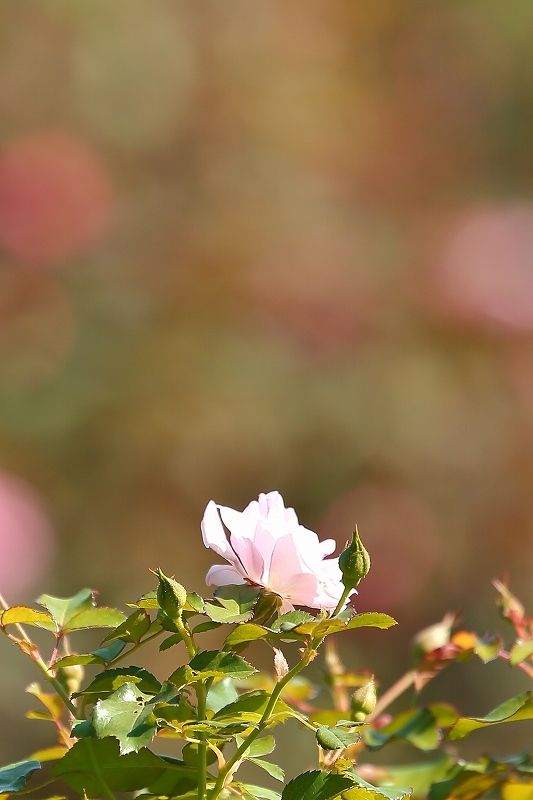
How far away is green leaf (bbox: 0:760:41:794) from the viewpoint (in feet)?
1.01

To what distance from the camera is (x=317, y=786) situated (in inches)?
11.9

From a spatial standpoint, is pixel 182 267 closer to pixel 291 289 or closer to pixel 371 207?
pixel 291 289

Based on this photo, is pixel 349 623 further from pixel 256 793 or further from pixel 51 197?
pixel 51 197

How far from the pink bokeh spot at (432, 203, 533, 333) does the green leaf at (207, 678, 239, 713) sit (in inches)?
62.0

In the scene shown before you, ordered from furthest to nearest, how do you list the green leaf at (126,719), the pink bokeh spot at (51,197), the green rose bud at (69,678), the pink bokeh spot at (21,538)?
1. the pink bokeh spot at (51,197)
2. the pink bokeh spot at (21,538)
3. the green rose bud at (69,678)
4. the green leaf at (126,719)

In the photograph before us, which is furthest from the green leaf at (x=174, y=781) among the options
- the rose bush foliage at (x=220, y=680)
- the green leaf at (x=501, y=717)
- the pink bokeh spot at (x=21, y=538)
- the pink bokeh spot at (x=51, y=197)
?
the pink bokeh spot at (x=51, y=197)

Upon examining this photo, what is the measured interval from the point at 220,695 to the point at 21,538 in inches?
47.3

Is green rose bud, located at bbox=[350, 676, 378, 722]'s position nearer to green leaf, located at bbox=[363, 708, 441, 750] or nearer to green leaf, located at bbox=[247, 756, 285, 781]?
green leaf, located at bbox=[247, 756, 285, 781]

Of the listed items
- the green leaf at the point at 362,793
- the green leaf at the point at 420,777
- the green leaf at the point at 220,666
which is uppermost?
the green leaf at the point at 220,666

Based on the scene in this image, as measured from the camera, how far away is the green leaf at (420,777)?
1.53 ft

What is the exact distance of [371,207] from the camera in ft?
6.77

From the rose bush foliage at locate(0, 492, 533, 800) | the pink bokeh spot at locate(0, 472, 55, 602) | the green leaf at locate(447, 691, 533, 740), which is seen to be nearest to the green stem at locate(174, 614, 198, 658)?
the rose bush foliage at locate(0, 492, 533, 800)

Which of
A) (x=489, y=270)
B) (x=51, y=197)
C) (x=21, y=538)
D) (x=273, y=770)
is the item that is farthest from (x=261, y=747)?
(x=489, y=270)

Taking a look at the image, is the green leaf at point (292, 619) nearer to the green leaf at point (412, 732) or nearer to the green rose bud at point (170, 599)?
the green rose bud at point (170, 599)
